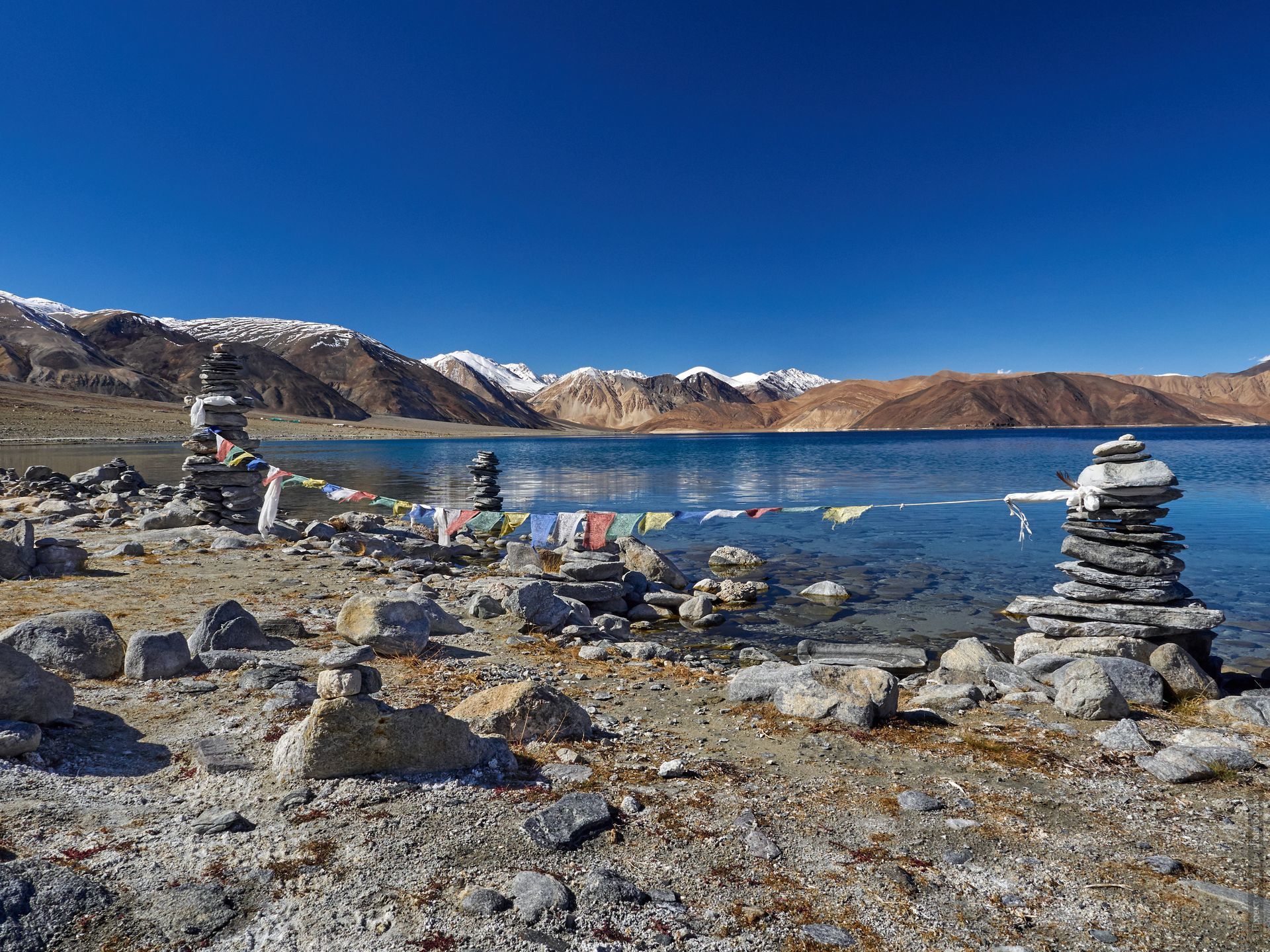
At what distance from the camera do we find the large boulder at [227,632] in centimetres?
728

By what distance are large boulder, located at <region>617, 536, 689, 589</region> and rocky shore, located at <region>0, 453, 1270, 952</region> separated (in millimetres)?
5969

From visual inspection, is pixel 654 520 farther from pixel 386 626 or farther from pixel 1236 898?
pixel 1236 898

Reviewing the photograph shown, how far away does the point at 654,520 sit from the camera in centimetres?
1269

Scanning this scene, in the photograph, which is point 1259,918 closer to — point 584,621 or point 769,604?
point 584,621

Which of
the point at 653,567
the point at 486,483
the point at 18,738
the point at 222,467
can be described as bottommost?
the point at 653,567

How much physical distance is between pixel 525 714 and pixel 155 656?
3.83m

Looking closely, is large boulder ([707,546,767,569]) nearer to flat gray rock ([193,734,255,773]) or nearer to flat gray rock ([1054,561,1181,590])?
flat gray rock ([1054,561,1181,590])

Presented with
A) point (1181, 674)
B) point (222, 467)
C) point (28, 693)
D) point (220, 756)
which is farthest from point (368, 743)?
point (222, 467)

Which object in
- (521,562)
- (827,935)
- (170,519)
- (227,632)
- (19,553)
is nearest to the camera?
(827,935)

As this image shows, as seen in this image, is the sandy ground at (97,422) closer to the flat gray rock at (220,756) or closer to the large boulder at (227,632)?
the large boulder at (227,632)

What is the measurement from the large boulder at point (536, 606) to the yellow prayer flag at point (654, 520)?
265 cm

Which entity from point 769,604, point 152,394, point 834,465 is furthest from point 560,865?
point 152,394

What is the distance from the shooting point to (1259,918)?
3.67m

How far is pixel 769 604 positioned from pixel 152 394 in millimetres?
190473
